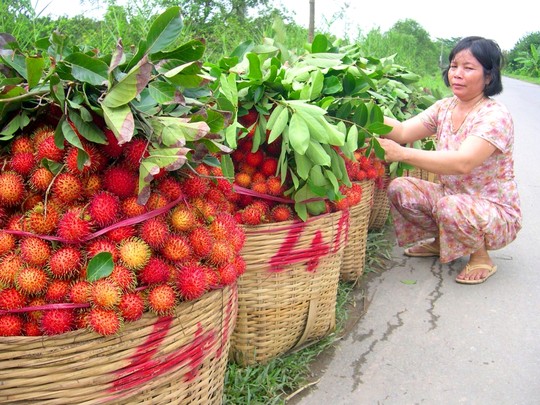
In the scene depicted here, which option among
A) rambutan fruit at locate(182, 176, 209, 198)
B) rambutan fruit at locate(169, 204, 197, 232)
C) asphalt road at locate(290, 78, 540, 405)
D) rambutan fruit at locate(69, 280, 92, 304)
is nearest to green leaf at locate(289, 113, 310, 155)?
rambutan fruit at locate(182, 176, 209, 198)

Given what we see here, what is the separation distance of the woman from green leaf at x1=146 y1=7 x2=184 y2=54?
1.64 metres

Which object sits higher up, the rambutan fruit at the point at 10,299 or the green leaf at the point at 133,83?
the green leaf at the point at 133,83

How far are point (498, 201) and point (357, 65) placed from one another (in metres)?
1.16

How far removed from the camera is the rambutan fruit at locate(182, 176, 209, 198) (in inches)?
57.2

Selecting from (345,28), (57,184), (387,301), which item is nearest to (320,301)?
(387,301)

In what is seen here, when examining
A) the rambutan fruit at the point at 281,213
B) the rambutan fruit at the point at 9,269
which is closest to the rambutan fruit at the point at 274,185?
the rambutan fruit at the point at 281,213

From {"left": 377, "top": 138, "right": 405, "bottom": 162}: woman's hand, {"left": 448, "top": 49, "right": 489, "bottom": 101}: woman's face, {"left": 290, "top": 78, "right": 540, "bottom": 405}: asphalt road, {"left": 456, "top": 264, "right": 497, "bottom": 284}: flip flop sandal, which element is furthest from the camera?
{"left": 456, "top": 264, "right": 497, "bottom": 284}: flip flop sandal

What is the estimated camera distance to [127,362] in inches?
47.8

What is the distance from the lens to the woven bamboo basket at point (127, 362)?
112 centimetres

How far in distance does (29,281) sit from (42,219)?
0.15m

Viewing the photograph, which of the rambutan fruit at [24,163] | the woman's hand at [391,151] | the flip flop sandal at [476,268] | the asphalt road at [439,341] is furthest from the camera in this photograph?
the flip flop sandal at [476,268]

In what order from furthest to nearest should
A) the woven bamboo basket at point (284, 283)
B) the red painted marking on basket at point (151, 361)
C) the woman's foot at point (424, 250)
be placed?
the woman's foot at point (424, 250), the woven bamboo basket at point (284, 283), the red painted marking on basket at point (151, 361)

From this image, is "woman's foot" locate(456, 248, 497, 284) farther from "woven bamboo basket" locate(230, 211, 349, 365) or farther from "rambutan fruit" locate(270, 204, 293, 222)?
"rambutan fruit" locate(270, 204, 293, 222)

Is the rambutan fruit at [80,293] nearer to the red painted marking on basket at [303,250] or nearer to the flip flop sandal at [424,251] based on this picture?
the red painted marking on basket at [303,250]
